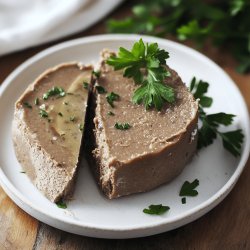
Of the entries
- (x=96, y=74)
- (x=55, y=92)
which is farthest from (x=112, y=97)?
(x=55, y=92)

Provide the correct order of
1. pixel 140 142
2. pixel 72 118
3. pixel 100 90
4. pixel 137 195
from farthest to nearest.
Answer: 1. pixel 100 90
2. pixel 72 118
3. pixel 137 195
4. pixel 140 142

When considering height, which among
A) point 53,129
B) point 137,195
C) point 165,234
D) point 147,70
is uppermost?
point 147,70

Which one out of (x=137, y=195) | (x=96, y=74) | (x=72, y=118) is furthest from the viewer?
(x=96, y=74)

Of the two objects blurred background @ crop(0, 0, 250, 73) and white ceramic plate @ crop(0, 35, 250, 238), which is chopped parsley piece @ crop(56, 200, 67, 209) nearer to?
white ceramic plate @ crop(0, 35, 250, 238)

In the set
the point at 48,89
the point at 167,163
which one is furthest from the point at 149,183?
the point at 48,89

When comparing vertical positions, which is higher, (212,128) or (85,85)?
(85,85)

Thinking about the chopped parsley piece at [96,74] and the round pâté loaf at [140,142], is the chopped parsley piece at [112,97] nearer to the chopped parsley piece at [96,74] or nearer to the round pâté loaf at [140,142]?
the round pâté loaf at [140,142]

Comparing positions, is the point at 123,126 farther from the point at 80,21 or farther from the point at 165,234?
the point at 80,21

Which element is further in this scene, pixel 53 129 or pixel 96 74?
pixel 96 74
